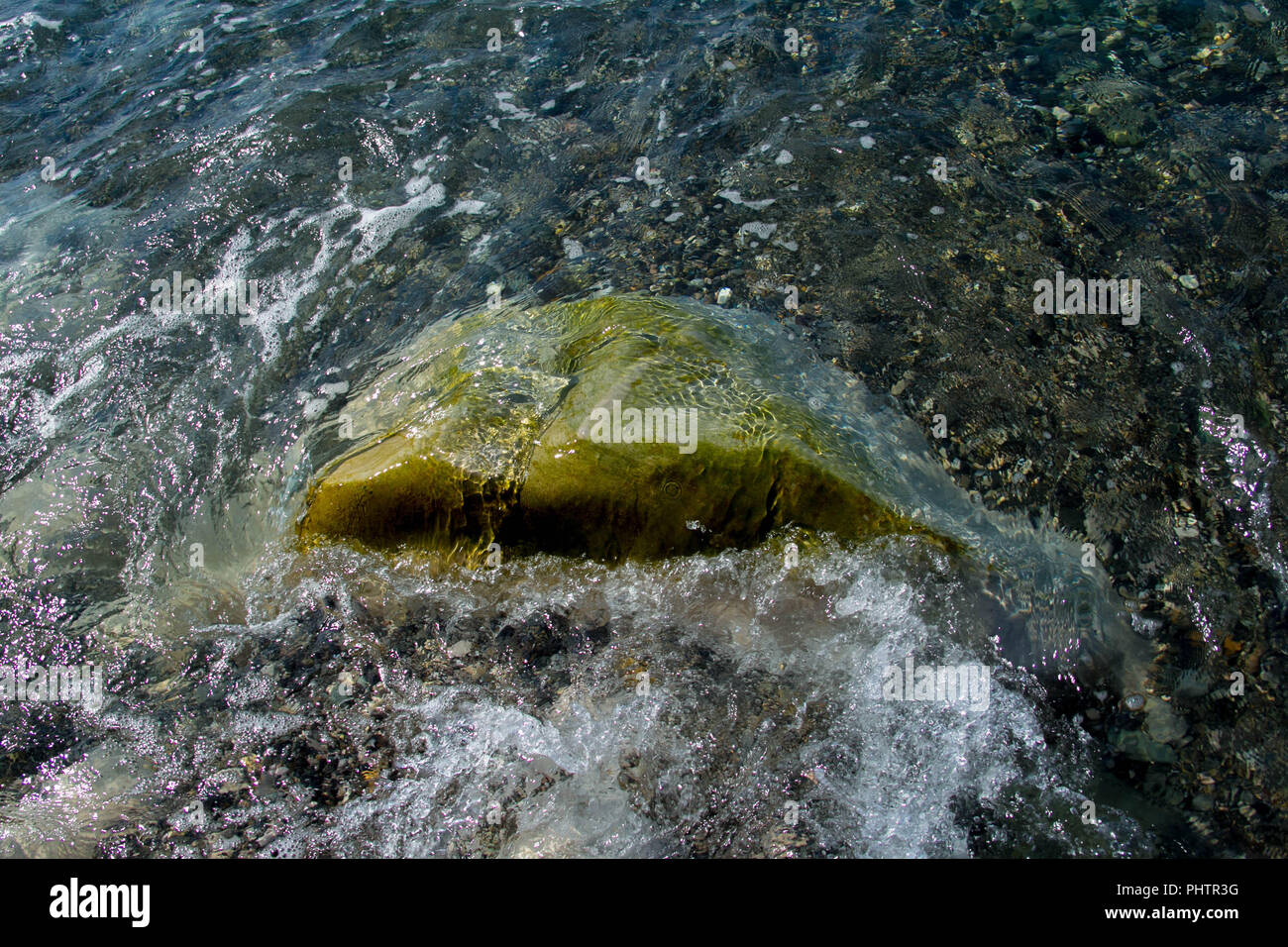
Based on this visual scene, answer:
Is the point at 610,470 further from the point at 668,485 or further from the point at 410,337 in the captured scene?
the point at 410,337

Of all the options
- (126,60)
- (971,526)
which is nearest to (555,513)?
(971,526)

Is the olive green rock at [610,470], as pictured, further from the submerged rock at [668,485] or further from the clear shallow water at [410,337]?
the clear shallow water at [410,337]

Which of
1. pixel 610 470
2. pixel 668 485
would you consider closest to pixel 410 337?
pixel 610 470

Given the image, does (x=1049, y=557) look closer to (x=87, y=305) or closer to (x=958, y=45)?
(x=958, y=45)

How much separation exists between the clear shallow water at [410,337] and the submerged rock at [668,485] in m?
0.24

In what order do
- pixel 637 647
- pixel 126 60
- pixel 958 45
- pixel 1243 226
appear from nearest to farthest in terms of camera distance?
pixel 637 647 < pixel 1243 226 < pixel 958 45 < pixel 126 60

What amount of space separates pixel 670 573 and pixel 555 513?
739 millimetres

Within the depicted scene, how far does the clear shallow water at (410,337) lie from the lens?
3.62m

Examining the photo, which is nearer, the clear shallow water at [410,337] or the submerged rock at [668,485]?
the clear shallow water at [410,337]

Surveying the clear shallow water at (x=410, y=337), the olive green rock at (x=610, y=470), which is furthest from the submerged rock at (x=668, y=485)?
the clear shallow water at (x=410, y=337)

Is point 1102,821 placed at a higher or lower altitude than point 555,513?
lower

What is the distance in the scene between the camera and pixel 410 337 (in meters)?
5.93

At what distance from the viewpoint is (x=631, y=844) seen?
346 centimetres

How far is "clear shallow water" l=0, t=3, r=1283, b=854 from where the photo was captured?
3.62 m
